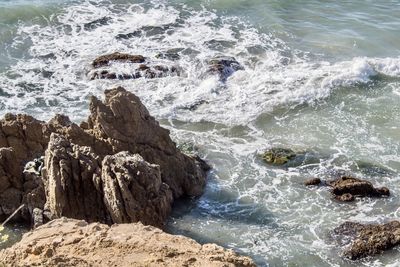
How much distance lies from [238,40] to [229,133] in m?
7.57

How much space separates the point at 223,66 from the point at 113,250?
45.4 feet

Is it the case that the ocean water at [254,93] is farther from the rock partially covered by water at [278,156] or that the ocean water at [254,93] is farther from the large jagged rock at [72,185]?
the large jagged rock at [72,185]

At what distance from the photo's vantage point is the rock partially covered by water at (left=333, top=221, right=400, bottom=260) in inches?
491

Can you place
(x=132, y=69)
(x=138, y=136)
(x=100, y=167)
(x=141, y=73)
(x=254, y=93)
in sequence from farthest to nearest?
(x=132, y=69), (x=141, y=73), (x=254, y=93), (x=138, y=136), (x=100, y=167)

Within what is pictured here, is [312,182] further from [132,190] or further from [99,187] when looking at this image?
[99,187]

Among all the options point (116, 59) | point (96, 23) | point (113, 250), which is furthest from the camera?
point (96, 23)

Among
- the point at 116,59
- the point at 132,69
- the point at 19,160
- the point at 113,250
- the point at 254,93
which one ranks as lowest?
the point at 254,93

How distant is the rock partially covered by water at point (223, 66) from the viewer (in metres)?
21.3

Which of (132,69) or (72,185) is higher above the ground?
(72,185)

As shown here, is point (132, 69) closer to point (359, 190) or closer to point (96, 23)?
point (96, 23)

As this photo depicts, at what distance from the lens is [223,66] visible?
21.7 metres

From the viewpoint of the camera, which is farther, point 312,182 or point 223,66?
point 223,66

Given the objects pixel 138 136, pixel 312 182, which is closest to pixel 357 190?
pixel 312 182

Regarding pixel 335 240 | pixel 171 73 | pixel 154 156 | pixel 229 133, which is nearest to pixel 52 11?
pixel 171 73
